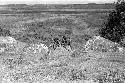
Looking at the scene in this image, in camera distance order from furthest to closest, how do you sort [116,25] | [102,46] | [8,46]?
1. [116,25]
2. [8,46]
3. [102,46]

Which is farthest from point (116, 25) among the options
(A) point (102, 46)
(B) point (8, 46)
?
(B) point (8, 46)

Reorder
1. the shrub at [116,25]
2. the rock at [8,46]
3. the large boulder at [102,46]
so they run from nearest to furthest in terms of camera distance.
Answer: the rock at [8,46]
the large boulder at [102,46]
the shrub at [116,25]

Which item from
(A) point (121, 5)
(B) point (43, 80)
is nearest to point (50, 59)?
(B) point (43, 80)

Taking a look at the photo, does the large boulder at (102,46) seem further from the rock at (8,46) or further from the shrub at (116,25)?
the rock at (8,46)

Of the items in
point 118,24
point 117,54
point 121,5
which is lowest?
point 117,54

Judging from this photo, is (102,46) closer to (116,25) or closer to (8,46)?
(116,25)

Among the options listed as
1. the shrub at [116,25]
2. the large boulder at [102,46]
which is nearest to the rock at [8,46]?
the large boulder at [102,46]

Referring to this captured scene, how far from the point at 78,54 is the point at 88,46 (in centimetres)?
344

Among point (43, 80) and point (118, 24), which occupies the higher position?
point (118, 24)

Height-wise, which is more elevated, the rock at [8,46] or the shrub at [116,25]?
the shrub at [116,25]

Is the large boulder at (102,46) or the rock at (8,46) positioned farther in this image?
the large boulder at (102,46)

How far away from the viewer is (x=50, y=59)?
2123cm

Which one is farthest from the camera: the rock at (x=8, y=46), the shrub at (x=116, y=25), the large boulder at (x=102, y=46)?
the shrub at (x=116, y=25)

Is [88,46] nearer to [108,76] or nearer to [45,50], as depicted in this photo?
[45,50]
